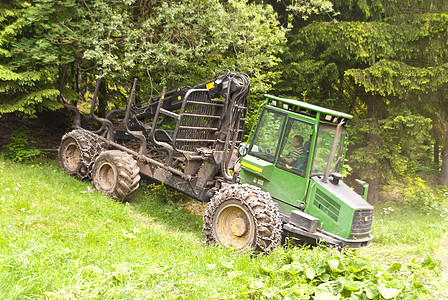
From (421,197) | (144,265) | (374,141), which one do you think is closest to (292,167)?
(144,265)

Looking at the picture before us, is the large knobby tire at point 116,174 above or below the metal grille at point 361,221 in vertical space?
below

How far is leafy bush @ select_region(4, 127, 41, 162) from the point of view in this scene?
32.1 feet

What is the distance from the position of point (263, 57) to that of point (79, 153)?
5.14m

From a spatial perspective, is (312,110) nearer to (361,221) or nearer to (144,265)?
(361,221)

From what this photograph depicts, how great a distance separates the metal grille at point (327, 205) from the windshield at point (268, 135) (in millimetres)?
993

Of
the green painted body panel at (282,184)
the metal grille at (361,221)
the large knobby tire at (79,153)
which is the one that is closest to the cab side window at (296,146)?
the green painted body panel at (282,184)

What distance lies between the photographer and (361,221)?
634cm

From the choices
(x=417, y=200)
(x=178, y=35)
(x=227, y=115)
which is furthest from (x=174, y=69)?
(x=417, y=200)

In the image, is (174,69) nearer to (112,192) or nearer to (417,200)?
(112,192)

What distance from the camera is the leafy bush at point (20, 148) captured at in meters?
9.79

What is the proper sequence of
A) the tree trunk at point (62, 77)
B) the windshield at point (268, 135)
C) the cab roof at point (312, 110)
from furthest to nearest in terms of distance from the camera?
the tree trunk at point (62, 77) < the windshield at point (268, 135) < the cab roof at point (312, 110)

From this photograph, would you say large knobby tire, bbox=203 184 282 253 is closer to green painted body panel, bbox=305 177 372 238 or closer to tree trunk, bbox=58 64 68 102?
green painted body panel, bbox=305 177 372 238

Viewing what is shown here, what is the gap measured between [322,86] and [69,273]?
33.9 ft

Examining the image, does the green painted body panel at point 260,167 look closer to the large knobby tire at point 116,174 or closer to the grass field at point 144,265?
the grass field at point 144,265
